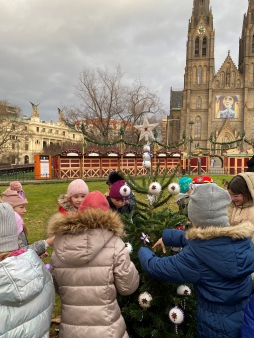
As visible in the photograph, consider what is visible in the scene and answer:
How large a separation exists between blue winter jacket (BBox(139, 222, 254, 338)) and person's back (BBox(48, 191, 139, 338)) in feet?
1.22

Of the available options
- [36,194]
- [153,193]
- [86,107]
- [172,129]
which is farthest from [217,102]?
[153,193]

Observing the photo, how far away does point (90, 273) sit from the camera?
6.20 feet

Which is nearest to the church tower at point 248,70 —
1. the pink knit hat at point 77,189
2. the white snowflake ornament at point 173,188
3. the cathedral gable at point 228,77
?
the cathedral gable at point 228,77

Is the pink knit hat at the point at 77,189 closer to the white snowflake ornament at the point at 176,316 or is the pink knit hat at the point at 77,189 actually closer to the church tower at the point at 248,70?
the white snowflake ornament at the point at 176,316

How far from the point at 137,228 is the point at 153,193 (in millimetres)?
411

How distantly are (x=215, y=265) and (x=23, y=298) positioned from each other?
4.20 feet

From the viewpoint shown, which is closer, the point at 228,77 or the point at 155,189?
the point at 155,189

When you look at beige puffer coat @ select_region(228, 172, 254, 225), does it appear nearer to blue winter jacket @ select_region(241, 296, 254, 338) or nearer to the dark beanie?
the dark beanie

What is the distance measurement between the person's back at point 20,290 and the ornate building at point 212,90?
51.2 meters

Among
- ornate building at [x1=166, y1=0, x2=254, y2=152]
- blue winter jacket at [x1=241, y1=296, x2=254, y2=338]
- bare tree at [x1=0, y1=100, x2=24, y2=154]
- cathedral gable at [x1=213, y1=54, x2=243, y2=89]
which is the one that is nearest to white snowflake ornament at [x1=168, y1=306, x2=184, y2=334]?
blue winter jacket at [x1=241, y1=296, x2=254, y2=338]

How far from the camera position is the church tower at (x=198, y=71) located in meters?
53.7

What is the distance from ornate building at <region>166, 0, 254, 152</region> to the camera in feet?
172

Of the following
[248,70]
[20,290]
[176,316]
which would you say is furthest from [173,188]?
[248,70]

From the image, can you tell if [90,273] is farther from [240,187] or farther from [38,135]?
[38,135]
